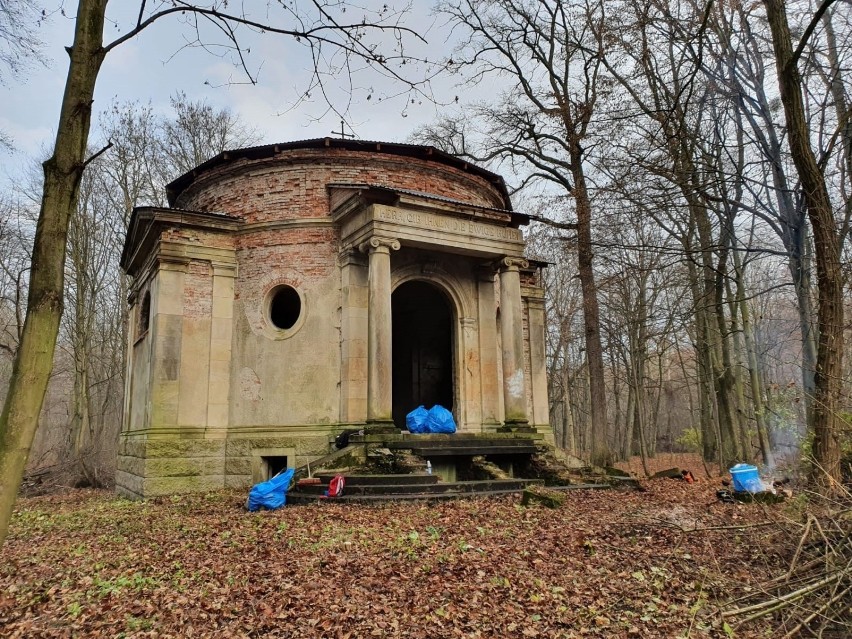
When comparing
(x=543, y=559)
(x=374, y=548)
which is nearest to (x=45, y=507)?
(x=374, y=548)

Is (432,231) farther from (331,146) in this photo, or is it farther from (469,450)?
(469,450)

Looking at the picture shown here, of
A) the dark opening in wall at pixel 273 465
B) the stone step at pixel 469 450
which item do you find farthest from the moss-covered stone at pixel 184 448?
the stone step at pixel 469 450

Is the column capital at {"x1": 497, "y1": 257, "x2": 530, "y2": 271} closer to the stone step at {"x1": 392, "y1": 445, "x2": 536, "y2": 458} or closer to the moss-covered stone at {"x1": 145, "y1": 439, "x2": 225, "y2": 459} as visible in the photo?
the stone step at {"x1": 392, "y1": 445, "x2": 536, "y2": 458}

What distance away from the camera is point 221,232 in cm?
1391

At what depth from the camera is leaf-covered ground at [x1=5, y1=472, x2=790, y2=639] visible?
4.80 metres

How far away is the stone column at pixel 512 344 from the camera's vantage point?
13.6m

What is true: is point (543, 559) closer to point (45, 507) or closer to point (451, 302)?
point (451, 302)

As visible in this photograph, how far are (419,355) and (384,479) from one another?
28.9 ft

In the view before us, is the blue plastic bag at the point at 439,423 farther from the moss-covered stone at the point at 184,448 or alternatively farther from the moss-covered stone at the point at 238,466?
the moss-covered stone at the point at 184,448

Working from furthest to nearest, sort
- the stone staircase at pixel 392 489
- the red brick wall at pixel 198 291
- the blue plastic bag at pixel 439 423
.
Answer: the red brick wall at pixel 198 291, the blue plastic bag at pixel 439 423, the stone staircase at pixel 392 489

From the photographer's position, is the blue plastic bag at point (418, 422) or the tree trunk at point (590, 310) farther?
the tree trunk at point (590, 310)

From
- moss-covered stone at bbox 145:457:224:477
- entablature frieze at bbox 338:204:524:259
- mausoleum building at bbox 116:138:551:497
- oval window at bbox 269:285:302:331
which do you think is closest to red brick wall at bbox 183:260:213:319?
mausoleum building at bbox 116:138:551:497

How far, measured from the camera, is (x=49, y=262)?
15.0 feet

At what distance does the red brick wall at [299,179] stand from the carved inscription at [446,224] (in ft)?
5.48
